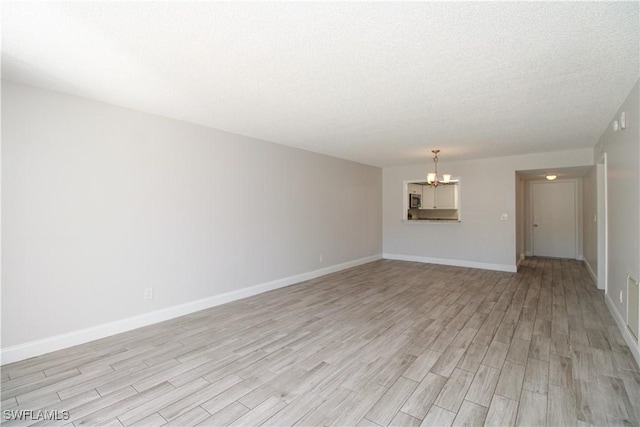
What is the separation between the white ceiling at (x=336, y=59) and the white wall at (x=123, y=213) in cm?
31

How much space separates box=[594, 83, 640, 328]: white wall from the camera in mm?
2662

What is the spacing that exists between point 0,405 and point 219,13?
2895mm

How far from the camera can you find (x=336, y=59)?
2271 mm

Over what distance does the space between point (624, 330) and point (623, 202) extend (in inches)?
50.7

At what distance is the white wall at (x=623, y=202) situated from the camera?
8.73 ft

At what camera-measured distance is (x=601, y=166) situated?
15.7ft

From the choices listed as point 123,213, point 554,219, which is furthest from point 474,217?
point 123,213

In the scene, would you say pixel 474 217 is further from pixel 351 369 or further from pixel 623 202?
pixel 351 369

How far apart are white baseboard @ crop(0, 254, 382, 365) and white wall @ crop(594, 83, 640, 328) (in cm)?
427

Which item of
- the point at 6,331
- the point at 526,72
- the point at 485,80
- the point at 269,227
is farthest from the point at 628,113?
the point at 6,331

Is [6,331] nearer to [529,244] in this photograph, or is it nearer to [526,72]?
[526,72]

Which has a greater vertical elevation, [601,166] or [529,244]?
[601,166]
